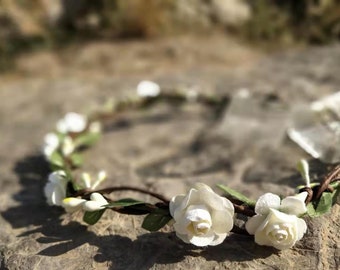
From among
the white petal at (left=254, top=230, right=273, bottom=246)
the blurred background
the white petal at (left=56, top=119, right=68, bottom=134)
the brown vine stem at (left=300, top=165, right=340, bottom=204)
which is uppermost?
the blurred background

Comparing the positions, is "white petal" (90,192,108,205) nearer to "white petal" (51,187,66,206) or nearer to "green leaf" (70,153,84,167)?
"white petal" (51,187,66,206)

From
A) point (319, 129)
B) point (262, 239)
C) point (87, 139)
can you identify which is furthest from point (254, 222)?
point (87, 139)

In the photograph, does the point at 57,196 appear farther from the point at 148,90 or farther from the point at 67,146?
the point at 148,90

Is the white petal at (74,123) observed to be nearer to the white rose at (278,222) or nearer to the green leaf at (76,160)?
the green leaf at (76,160)

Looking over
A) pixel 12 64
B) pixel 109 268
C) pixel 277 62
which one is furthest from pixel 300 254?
pixel 12 64

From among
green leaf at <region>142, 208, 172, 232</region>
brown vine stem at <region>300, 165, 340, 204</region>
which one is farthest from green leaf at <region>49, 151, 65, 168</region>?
brown vine stem at <region>300, 165, 340, 204</region>

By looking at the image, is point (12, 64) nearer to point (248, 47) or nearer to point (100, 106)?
point (100, 106)
